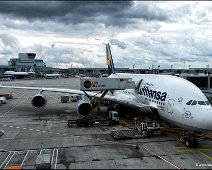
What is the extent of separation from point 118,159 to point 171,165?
2839 mm

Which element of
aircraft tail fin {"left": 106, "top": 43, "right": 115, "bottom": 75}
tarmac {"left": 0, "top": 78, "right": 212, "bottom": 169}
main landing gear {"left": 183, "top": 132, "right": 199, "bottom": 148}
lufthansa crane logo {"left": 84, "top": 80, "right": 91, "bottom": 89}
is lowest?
tarmac {"left": 0, "top": 78, "right": 212, "bottom": 169}

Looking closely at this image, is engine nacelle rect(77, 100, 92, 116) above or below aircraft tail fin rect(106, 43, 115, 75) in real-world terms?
below

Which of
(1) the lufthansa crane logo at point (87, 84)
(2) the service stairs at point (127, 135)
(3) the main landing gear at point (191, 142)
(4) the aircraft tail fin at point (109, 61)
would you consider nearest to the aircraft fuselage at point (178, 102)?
(3) the main landing gear at point (191, 142)

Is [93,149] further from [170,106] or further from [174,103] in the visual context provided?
[174,103]

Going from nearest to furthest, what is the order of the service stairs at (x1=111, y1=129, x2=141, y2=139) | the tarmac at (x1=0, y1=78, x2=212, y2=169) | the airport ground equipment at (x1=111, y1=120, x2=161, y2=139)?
1. the tarmac at (x1=0, y1=78, x2=212, y2=169)
2. the service stairs at (x1=111, y1=129, x2=141, y2=139)
3. the airport ground equipment at (x1=111, y1=120, x2=161, y2=139)

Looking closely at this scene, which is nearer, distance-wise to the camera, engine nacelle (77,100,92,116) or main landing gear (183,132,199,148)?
main landing gear (183,132,199,148)

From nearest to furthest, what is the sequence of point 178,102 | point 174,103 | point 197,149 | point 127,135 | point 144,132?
point 197,149, point 178,102, point 174,103, point 127,135, point 144,132

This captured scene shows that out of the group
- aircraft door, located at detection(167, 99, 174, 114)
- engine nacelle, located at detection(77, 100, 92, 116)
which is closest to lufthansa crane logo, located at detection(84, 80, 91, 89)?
engine nacelle, located at detection(77, 100, 92, 116)

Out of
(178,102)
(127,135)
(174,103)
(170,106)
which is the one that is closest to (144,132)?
(127,135)

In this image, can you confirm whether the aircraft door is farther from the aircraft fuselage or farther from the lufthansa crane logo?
the lufthansa crane logo

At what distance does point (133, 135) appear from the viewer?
61.7ft

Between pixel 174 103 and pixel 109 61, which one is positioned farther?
pixel 109 61

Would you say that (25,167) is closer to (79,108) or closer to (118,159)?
(118,159)

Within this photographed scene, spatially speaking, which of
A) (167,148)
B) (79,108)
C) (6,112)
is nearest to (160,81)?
(167,148)
